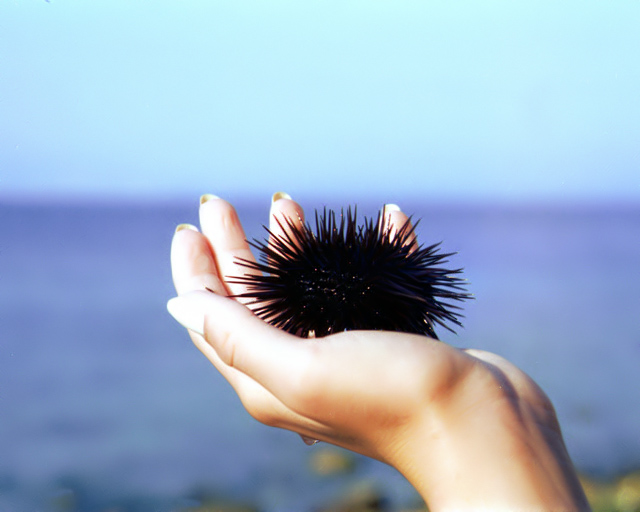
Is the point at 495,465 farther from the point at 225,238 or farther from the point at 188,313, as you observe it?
the point at 225,238

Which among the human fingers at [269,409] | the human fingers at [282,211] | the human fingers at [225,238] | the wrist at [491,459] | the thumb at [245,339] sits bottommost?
the human fingers at [269,409]

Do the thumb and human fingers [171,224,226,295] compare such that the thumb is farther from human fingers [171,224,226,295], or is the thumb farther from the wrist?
human fingers [171,224,226,295]

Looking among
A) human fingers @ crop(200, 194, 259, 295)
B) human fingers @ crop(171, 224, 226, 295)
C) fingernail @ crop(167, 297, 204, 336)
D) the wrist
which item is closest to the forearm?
the wrist

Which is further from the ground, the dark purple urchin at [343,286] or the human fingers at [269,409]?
the dark purple urchin at [343,286]

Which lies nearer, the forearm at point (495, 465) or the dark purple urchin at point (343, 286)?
the forearm at point (495, 465)

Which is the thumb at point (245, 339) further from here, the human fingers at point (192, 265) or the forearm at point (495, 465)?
the human fingers at point (192, 265)

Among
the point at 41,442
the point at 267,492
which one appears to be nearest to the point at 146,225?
the point at 41,442

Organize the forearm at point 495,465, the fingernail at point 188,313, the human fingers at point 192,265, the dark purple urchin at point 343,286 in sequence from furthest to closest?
the human fingers at point 192,265, the dark purple urchin at point 343,286, the fingernail at point 188,313, the forearm at point 495,465

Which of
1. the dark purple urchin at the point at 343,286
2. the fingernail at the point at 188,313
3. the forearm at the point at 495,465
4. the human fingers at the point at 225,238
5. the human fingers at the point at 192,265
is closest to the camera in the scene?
the forearm at the point at 495,465

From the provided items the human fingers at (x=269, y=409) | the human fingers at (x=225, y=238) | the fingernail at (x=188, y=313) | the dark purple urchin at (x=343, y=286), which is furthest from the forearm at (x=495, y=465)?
the human fingers at (x=225, y=238)
